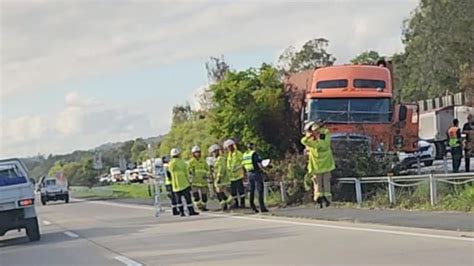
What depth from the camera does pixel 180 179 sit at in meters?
26.5

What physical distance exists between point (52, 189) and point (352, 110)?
1333 inches

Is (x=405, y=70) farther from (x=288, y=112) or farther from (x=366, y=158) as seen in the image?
(x=366, y=158)

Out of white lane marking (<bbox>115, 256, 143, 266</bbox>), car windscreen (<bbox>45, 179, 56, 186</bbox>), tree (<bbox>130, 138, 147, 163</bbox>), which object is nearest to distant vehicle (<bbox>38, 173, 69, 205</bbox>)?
car windscreen (<bbox>45, 179, 56, 186</bbox>)

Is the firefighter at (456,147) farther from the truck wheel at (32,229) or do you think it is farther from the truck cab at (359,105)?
the truck wheel at (32,229)

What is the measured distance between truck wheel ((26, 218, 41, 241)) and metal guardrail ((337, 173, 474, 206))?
7655mm

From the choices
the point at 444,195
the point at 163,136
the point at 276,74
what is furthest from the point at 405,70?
the point at 444,195

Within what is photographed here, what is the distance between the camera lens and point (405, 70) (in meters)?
75.5

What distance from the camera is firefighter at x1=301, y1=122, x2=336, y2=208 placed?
23.9m

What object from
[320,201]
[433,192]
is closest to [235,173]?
[320,201]

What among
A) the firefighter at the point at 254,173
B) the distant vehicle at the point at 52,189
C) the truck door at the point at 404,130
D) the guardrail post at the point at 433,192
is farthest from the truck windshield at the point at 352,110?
the distant vehicle at the point at 52,189

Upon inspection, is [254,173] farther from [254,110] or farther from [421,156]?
[421,156]

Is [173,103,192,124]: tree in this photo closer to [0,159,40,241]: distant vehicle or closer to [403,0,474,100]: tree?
[403,0,474,100]: tree

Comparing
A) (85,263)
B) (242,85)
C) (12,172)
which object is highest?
(242,85)

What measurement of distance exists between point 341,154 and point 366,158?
2.21 feet
